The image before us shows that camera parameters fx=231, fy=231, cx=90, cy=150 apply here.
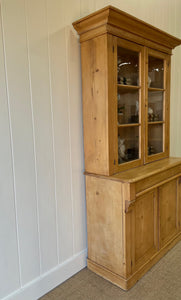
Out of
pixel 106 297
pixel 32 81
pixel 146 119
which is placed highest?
pixel 32 81

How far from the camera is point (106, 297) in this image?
171 centimetres

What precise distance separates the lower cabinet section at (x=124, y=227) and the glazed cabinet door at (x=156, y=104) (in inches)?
13.3

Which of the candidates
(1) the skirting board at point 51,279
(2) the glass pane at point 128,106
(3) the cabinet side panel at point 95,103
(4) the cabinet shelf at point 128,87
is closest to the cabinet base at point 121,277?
(1) the skirting board at point 51,279

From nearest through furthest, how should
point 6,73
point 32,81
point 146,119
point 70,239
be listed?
point 6,73 → point 32,81 → point 70,239 → point 146,119

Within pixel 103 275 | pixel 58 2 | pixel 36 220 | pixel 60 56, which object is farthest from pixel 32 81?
pixel 103 275

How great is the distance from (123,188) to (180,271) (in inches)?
38.0

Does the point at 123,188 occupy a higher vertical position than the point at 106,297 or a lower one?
higher

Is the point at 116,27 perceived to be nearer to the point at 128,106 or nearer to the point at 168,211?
the point at 128,106

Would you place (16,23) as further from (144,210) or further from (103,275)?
(103,275)

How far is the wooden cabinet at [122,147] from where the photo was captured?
5.63ft

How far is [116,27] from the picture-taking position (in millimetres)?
1690

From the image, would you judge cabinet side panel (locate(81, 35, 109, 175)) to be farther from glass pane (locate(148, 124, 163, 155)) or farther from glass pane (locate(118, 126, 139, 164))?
glass pane (locate(148, 124, 163, 155))

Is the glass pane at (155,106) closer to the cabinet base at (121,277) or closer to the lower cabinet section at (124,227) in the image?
the lower cabinet section at (124,227)

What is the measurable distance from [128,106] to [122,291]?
146cm
